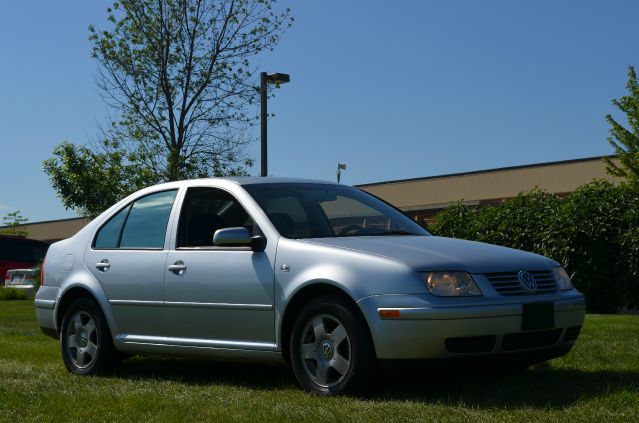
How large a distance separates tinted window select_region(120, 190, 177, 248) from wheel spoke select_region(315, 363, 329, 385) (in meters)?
2.00

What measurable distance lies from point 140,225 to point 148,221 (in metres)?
0.11

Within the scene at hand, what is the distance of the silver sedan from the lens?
6.38m

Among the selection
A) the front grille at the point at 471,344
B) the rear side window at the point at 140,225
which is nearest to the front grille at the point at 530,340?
the front grille at the point at 471,344

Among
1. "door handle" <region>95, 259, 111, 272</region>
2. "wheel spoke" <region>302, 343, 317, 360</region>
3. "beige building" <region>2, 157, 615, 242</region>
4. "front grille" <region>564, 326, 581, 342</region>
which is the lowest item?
"wheel spoke" <region>302, 343, 317, 360</region>

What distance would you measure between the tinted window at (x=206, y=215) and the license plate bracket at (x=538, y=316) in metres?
2.34

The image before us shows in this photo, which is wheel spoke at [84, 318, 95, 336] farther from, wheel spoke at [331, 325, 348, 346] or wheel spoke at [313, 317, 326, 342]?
wheel spoke at [331, 325, 348, 346]

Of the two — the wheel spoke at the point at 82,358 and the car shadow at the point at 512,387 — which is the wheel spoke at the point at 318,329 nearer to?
the car shadow at the point at 512,387

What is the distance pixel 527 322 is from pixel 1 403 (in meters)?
3.49

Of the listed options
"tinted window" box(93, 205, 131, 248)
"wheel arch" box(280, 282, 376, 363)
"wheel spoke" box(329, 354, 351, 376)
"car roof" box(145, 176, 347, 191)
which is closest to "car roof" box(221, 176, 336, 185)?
"car roof" box(145, 176, 347, 191)

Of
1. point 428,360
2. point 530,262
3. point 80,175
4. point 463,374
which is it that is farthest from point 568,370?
point 80,175

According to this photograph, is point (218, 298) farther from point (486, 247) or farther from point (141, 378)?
point (486, 247)

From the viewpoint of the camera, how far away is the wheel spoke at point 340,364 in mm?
6594

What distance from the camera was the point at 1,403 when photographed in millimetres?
6715

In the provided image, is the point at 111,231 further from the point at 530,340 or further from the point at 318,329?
the point at 530,340
